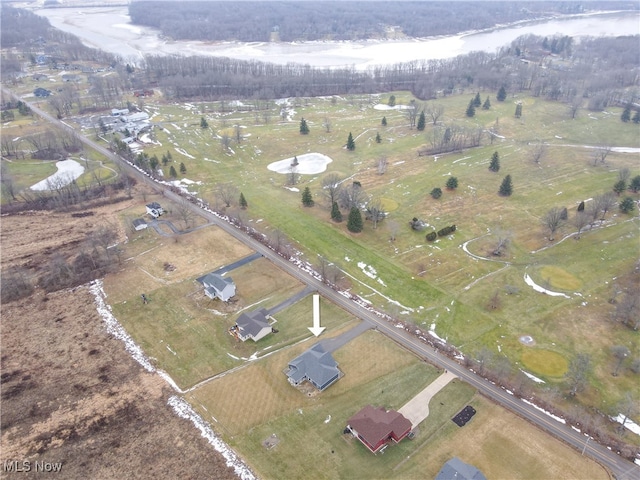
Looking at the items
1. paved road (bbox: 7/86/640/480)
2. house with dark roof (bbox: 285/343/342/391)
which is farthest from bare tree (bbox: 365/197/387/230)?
house with dark roof (bbox: 285/343/342/391)

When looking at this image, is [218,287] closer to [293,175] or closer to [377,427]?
[377,427]

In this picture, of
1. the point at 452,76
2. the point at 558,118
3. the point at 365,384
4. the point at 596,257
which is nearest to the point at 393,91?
the point at 452,76

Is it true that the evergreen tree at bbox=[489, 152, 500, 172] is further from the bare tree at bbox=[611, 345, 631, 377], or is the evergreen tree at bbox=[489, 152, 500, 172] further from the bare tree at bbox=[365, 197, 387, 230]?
the bare tree at bbox=[611, 345, 631, 377]

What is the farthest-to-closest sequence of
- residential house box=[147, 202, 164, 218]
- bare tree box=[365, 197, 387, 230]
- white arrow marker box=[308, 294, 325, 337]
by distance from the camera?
residential house box=[147, 202, 164, 218]
bare tree box=[365, 197, 387, 230]
white arrow marker box=[308, 294, 325, 337]

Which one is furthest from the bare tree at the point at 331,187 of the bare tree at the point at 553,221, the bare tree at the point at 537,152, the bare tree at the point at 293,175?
the bare tree at the point at 537,152

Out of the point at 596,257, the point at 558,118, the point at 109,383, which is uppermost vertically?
the point at 558,118

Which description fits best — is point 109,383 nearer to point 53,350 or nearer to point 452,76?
point 53,350

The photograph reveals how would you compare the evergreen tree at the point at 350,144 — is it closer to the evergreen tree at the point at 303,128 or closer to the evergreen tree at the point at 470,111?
the evergreen tree at the point at 303,128
